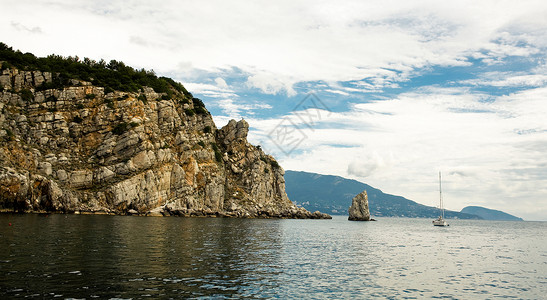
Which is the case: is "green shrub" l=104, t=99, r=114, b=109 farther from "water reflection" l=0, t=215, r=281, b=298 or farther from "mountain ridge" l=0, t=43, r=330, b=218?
"water reflection" l=0, t=215, r=281, b=298

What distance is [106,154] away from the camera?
4902 inches

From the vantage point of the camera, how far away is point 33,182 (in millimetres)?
95750

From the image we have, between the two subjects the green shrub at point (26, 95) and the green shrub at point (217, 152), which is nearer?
the green shrub at point (26, 95)

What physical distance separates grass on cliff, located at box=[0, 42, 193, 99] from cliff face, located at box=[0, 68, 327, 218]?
3.43 m

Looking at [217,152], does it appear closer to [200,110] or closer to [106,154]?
[200,110]

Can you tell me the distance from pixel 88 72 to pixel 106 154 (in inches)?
1670

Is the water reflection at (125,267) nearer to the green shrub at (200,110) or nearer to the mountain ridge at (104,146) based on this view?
the mountain ridge at (104,146)

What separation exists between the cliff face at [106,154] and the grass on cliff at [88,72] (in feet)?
11.3

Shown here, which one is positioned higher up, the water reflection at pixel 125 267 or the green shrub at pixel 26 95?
Result: the green shrub at pixel 26 95

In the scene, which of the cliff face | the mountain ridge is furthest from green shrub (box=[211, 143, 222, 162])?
the mountain ridge

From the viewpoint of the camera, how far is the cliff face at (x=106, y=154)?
10131 centimetres

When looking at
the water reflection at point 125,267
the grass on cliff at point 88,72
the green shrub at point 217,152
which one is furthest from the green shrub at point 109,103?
the water reflection at point 125,267

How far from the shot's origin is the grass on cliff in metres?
132

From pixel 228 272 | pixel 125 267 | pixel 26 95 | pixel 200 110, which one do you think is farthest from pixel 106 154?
pixel 228 272
